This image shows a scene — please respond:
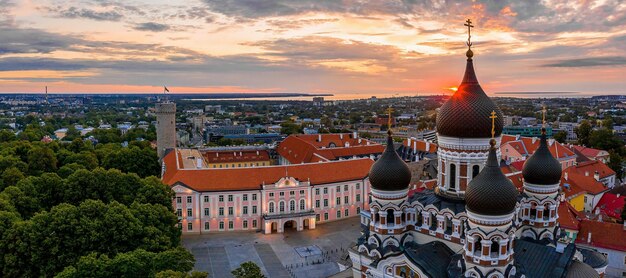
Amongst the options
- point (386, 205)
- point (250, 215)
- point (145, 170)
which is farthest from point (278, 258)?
point (145, 170)

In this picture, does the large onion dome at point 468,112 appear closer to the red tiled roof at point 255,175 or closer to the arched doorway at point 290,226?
the red tiled roof at point 255,175

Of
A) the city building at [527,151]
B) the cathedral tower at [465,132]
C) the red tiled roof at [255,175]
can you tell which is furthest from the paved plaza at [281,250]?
the city building at [527,151]

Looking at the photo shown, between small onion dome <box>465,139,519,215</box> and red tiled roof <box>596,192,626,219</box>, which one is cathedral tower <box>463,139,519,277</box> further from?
red tiled roof <box>596,192,626,219</box>

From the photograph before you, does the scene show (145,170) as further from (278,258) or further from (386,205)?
(386,205)

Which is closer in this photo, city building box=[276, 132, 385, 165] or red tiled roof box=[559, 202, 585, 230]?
red tiled roof box=[559, 202, 585, 230]

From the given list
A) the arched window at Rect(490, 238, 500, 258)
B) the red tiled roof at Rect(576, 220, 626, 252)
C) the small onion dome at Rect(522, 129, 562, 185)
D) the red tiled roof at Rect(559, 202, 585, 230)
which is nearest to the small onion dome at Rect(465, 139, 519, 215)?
the arched window at Rect(490, 238, 500, 258)

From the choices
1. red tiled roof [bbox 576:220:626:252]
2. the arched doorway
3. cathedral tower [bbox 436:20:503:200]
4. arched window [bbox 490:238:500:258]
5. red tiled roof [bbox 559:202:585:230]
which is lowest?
the arched doorway
